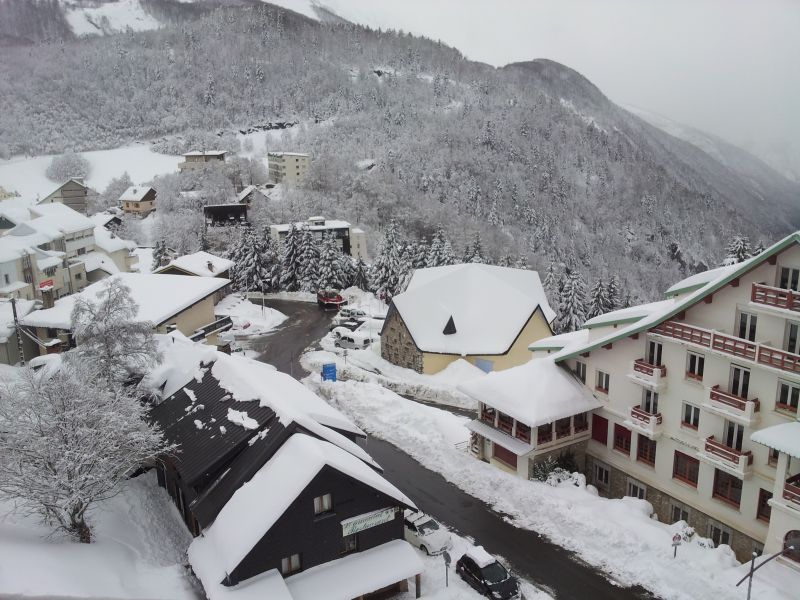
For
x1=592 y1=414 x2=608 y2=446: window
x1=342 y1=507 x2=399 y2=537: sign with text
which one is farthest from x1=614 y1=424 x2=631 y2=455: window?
x1=342 y1=507 x2=399 y2=537: sign with text

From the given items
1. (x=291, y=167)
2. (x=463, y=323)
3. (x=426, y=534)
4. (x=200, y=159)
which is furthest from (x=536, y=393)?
(x=200, y=159)

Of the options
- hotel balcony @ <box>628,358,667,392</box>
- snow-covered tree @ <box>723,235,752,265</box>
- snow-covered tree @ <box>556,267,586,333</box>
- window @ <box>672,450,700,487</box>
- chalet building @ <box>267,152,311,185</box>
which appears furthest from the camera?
chalet building @ <box>267,152,311,185</box>

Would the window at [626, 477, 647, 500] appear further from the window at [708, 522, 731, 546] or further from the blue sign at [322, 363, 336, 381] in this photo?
the blue sign at [322, 363, 336, 381]

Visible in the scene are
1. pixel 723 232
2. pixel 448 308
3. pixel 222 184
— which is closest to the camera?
pixel 448 308

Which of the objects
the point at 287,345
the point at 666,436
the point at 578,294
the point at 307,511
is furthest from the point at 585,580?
the point at 578,294

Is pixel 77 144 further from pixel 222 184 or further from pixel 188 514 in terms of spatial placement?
pixel 188 514
